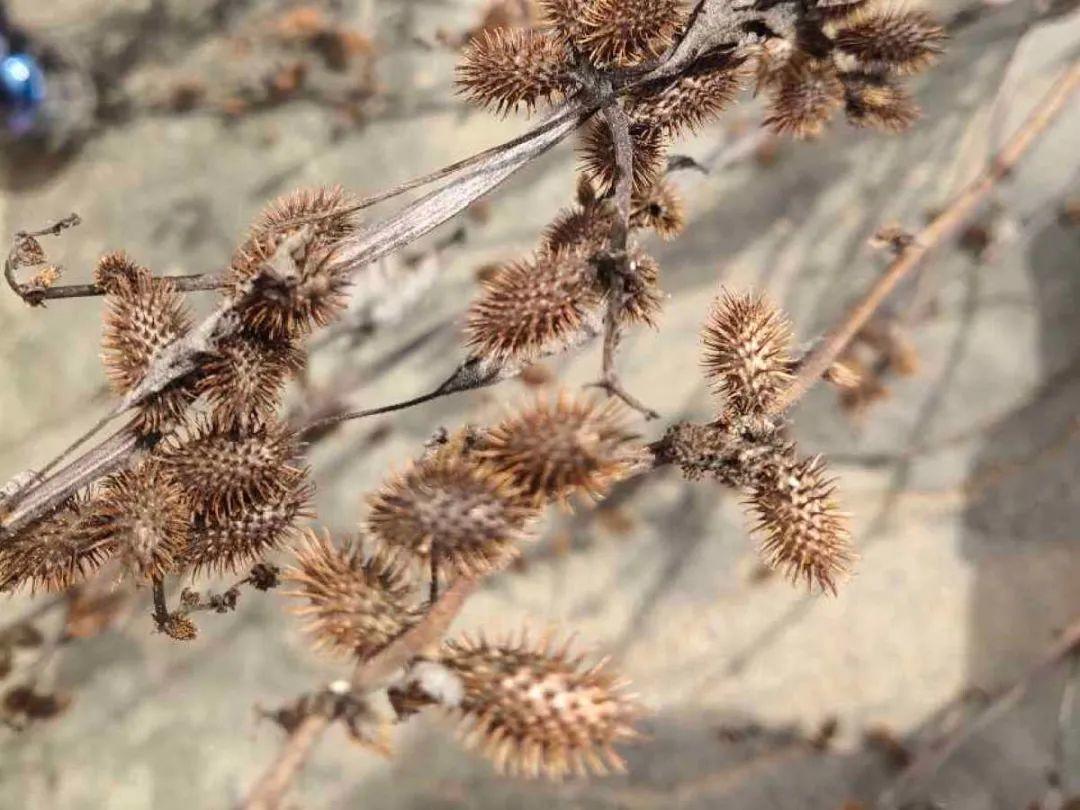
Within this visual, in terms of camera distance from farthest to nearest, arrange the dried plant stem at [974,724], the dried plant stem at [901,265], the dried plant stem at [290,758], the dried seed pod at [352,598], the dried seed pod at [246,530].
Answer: the dried plant stem at [974,724] → the dried plant stem at [901,265] → the dried plant stem at [290,758] → the dried seed pod at [246,530] → the dried seed pod at [352,598]

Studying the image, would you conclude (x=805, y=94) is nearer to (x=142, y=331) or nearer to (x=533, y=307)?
(x=533, y=307)

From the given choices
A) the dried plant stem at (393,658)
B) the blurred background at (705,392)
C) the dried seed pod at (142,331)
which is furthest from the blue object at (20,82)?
the dried plant stem at (393,658)

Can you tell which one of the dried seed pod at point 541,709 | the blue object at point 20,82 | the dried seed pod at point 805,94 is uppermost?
the blue object at point 20,82

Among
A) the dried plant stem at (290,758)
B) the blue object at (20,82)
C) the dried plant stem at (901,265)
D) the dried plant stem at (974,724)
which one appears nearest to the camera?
the dried plant stem at (290,758)

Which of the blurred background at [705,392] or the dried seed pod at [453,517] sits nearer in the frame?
the dried seed pod at [453,517]

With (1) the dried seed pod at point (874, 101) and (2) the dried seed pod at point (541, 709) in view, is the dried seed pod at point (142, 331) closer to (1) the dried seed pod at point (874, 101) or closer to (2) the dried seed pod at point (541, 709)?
(2) the dried seed pod at point (541, 709)

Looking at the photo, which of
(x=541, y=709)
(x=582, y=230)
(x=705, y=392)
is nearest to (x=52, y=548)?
(x=541, y=709)

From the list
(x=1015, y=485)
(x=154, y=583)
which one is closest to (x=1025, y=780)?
(x=1015, y=485)
